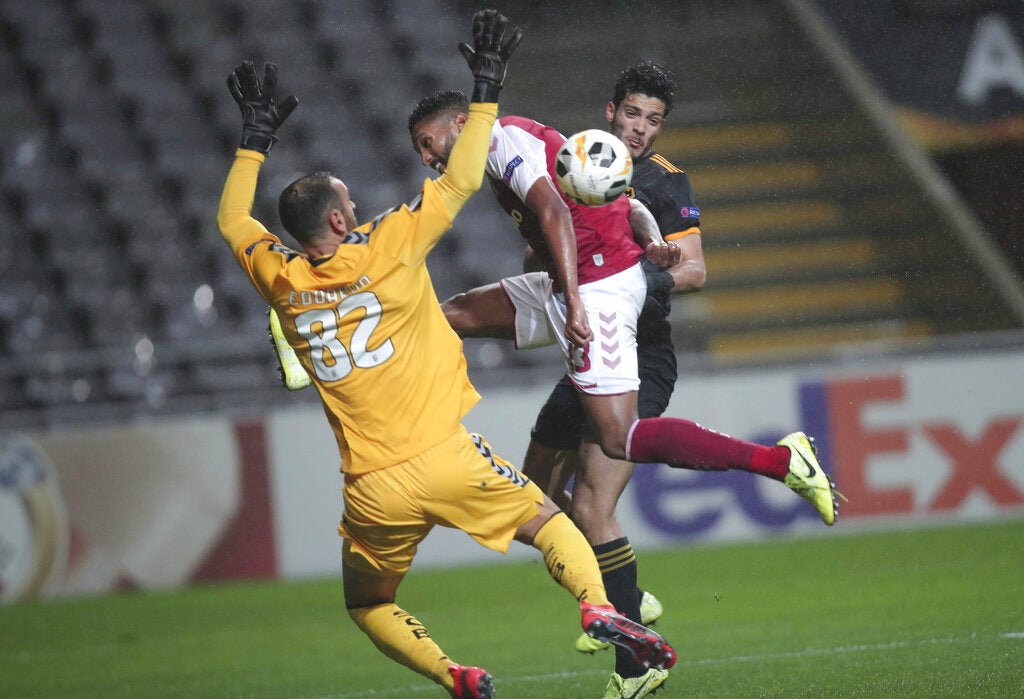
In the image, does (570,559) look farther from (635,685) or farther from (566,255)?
(566,255)

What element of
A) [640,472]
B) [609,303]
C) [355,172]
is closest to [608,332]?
[609,303]

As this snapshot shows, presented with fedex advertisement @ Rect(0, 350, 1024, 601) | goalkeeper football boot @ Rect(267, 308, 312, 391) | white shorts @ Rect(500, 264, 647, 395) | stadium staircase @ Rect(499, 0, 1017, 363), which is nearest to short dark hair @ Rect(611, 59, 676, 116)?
white shorts @ Rect(500, 264, 647, 395)

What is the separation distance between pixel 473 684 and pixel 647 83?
96.8 inches

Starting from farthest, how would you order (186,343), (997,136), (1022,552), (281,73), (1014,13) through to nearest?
(281,73) → (997,136) → (186,343) → (1014,13) → (1022,552)

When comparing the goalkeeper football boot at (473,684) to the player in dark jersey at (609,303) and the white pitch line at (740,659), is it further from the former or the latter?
the white pitch line at (740,659)

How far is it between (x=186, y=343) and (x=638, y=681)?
8.05 metres

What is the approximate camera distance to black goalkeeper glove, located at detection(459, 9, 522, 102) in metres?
4.55

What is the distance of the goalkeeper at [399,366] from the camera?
441 centimetres

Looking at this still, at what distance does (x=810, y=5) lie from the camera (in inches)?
561

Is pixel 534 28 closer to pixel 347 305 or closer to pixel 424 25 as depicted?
pixel 424 25

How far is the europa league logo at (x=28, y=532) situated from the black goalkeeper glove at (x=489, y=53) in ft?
21.5

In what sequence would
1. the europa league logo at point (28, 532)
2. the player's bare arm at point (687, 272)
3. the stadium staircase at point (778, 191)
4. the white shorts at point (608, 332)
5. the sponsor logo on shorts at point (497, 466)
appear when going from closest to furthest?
the sponsor logo on shorts at point (497, 466) < the white shorts at point (608, 332) < the player's bare arm at point (687, 272) < the europa league logo at point (28, 532) < the stadium staircase at point (778, 191)

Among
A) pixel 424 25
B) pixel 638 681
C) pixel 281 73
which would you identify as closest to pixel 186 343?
pixel 281 73

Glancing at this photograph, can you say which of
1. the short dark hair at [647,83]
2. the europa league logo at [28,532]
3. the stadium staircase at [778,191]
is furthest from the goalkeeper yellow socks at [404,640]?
the stadium staircase at [778,191]
